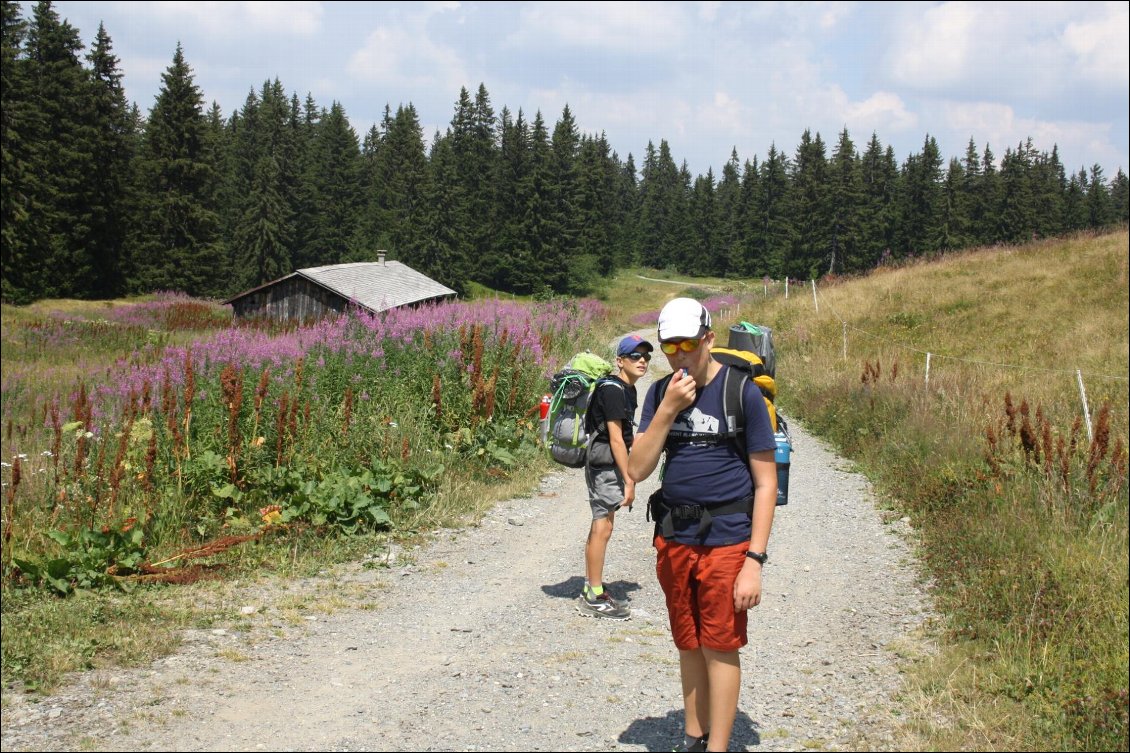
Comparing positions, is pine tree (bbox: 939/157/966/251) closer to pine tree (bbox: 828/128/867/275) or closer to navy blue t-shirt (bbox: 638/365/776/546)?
pine tree (bbox: 828/128/867/275)

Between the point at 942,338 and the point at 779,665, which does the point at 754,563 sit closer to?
the point at 779,665

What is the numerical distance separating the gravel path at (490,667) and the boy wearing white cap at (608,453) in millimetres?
199

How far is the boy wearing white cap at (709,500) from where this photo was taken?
3.45 meters

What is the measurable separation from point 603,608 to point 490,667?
Answer: 46.3 inches

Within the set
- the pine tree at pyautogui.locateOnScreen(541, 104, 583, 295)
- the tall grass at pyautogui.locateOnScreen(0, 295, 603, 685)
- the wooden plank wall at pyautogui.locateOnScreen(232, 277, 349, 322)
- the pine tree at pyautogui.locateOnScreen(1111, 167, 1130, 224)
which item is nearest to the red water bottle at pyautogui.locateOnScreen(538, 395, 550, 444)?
the tall grass at pyautogui.locateOnScreen(0, 295, 603, 685)

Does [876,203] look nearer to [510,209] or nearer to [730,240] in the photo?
[730,240]

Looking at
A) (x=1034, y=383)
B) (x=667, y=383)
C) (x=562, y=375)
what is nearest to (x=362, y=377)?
(x=562, y=375)

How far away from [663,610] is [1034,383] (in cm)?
951

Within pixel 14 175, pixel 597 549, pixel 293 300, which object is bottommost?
pixel 597 549

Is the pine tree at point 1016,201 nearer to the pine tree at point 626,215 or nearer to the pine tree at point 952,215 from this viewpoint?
the pine tree at point 952,215

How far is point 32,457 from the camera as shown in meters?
8.20

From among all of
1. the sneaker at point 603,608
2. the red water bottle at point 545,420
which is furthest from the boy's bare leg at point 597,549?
the red water bottle at point 545,420

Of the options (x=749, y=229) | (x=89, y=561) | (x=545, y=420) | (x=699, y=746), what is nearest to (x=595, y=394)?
(x=545, y=420)

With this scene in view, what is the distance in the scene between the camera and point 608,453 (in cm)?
602
